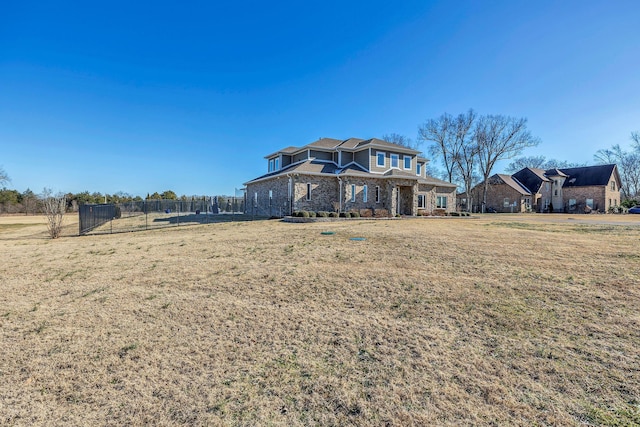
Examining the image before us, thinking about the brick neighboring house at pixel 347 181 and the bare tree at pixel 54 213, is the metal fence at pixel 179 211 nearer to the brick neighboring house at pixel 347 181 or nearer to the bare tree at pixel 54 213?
the brick neighboring house at pixel 347 181

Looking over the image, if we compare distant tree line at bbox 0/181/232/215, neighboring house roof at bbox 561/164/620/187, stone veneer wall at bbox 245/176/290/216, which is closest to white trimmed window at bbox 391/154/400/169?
stone veneer wall at bbox 245/176/290/216

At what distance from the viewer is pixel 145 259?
26.8 feet

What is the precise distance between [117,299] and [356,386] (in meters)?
4.62

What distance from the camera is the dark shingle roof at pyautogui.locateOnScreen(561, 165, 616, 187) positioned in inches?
1575

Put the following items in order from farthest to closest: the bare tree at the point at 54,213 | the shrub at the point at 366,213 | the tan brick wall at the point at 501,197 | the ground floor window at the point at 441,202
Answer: the tan brick wall at the point at 501,197 < the ground floor window at the point at 441,202 < the shrub at the point at 366,213 < the bare tree at the point at 54,213

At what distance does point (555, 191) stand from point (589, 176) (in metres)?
4.28

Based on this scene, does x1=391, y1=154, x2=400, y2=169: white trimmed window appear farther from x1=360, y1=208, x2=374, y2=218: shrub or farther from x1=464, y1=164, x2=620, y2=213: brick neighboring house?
x1=464, y1=164, x2=620, y2=213: brick neighboring house

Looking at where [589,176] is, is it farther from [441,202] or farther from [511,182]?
[441,202]

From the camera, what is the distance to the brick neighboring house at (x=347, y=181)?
843 inches

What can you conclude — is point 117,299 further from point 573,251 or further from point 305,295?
point 573,251

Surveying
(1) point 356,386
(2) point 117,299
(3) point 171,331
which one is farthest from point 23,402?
(1) point 356,386

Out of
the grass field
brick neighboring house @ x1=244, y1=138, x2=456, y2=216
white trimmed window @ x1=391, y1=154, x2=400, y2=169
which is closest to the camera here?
the grass field

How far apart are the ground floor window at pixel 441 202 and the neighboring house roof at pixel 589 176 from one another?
27.8 metres

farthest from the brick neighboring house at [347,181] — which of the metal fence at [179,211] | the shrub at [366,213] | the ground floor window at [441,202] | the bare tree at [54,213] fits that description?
the bare tree at [54,213]
